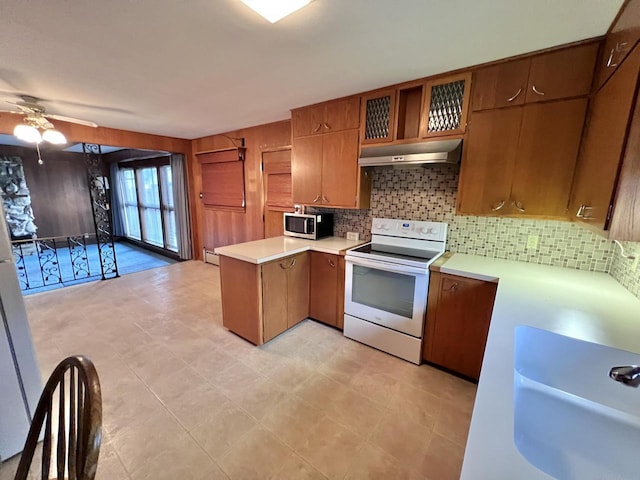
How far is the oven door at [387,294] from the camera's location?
7.00 feet

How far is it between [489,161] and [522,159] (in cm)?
20

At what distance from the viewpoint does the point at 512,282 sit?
1681mm

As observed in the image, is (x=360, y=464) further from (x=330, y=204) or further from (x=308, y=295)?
(x=330, y=204)

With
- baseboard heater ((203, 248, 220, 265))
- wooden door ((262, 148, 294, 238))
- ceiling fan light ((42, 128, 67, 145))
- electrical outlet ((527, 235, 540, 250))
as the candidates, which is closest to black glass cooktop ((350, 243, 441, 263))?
electrical outlet ((527, 235, 540, 250))

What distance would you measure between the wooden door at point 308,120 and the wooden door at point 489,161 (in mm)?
1411

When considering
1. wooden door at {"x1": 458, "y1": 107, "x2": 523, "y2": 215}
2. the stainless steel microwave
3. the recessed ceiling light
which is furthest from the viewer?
the stainless steel microwave

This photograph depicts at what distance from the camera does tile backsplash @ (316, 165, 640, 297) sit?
1.90 metres

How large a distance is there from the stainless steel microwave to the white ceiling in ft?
4.02

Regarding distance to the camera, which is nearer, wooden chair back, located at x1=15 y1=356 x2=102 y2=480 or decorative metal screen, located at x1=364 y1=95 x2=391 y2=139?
wooden chair back, located at x1=15 y1=356 x2=102 y2=480

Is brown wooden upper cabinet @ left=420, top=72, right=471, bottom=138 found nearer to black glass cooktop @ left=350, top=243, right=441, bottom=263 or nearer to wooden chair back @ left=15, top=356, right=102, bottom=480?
black glass cooktop @ left=350, top=243, right=441, bottom=263

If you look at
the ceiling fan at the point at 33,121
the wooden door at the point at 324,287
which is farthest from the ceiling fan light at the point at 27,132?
the wooden door at the point at 324,287

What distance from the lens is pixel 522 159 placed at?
6.01 feet

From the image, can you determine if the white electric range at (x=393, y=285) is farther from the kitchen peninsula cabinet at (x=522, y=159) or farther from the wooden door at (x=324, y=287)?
the kitchen peninsula cabinet at (x=522, y=159)

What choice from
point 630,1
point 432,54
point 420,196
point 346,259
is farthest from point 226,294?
point 630,1
